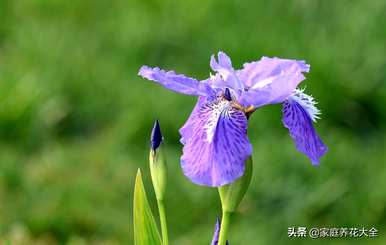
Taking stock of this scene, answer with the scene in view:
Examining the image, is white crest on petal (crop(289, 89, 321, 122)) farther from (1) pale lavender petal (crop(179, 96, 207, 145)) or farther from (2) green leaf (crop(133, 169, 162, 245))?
(2) green leaf (crop(133, 169, 162, 245))

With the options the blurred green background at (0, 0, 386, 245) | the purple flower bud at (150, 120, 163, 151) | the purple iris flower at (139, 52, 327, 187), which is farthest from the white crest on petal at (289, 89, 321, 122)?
the blurred green background at (0, 0, 386, 245)

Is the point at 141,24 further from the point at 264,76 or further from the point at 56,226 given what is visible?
the point at 264,76

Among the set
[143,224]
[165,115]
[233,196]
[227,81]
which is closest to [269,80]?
[227,81]

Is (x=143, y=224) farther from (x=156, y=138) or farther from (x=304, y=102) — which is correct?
(x=304, y=102)

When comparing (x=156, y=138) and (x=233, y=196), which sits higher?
(x=156, y=138)

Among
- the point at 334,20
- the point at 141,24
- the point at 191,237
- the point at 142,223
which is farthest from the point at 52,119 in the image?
the point at 142,223

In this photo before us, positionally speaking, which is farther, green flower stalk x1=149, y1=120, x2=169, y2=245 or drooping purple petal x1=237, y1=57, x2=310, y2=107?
green flower stalk x1=149, y1=120, x2=169, y2=245
